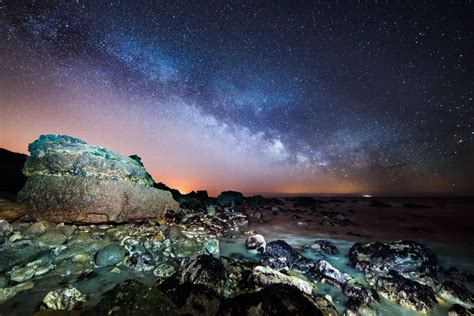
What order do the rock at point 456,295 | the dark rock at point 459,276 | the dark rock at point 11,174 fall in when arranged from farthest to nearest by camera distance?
the dark rock at point 11,174 → the dark rock at point 459,276 → the rock at point 456,295

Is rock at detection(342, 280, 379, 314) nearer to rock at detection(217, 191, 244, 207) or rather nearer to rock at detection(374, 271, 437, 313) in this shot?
rock at detection(374, 271, 437, 313)

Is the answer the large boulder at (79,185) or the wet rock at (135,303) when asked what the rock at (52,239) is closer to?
the large boulder at (79,185)

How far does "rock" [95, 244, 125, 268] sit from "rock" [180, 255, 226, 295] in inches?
81.3

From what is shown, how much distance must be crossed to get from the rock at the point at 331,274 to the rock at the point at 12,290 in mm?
5990

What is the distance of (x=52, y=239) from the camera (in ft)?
19.5

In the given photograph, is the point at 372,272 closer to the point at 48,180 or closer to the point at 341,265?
the point at 341,265

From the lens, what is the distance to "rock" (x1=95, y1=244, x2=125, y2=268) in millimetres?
5172

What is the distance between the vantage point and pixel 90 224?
7516 mm

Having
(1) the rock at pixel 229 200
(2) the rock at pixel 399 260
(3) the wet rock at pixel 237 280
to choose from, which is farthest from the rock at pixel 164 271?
(1) the rock at pixel 229 200

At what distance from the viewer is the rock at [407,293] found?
4.07 meters

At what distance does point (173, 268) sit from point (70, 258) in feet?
8.51

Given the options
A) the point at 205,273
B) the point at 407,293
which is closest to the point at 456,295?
the point at 407,293

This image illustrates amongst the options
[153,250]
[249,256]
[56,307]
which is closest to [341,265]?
[249,256]

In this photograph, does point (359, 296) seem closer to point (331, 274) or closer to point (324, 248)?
point (331, 274)
